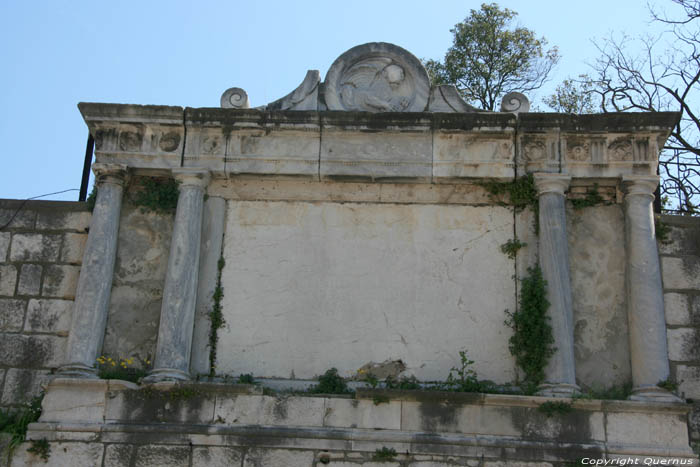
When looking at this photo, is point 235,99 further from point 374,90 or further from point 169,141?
point 374,90

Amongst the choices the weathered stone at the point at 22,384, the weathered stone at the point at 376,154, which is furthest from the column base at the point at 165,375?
the weathered stone at the point at 376,154

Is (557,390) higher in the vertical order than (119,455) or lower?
higher

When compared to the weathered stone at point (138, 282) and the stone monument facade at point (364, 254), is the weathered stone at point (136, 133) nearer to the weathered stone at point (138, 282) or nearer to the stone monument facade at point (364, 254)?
the stone monument facade at point (364, 254)

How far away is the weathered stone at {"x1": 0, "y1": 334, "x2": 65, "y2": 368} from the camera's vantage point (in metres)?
11.4

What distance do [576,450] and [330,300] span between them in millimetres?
3279

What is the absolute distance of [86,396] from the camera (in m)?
10.6

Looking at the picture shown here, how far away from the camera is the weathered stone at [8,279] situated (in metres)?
11.7

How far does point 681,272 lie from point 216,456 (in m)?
5.79

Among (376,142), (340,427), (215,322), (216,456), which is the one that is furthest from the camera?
(376,142)

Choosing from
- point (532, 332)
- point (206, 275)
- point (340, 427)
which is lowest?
point (340, 427)

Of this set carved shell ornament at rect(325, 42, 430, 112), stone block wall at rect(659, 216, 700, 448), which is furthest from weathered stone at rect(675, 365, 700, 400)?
carved shell ornament at rect(325, 42, 430, 112)

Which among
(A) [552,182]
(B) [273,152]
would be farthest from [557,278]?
(B) [273,152]

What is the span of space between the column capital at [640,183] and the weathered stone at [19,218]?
7204mm

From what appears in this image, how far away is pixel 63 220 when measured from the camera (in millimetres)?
12055
